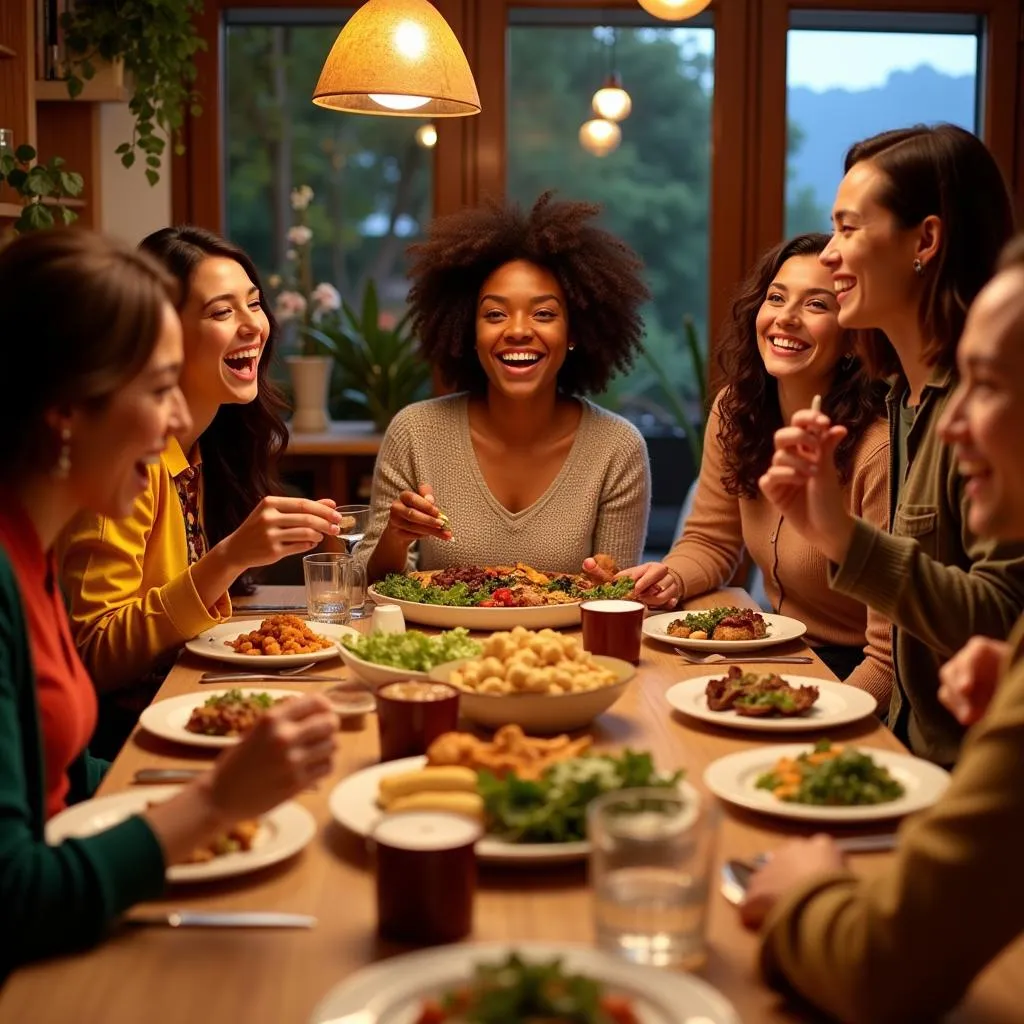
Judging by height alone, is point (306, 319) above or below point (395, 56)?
below

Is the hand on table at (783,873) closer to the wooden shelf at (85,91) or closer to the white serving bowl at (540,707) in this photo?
the white serving bowl at (540,707)

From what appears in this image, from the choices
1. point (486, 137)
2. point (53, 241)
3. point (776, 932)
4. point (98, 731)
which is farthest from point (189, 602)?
point (486, 137)

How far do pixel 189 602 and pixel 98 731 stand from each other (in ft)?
1.18

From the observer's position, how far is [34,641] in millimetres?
1509

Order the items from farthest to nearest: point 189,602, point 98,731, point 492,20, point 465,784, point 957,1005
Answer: point 492,20 → point 98,731 → point 189,602 → point 465,784 → point 957,1005

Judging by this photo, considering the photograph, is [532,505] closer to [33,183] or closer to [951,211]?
[951,211]

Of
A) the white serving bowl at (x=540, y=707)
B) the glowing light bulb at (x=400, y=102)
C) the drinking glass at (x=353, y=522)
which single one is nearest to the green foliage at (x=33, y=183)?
the glowing light bulb at (x=400, y=102)

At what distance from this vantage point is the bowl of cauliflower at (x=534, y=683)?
1.71 metres

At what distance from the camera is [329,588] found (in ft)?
7.93

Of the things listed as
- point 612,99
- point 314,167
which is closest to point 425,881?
point 612,99

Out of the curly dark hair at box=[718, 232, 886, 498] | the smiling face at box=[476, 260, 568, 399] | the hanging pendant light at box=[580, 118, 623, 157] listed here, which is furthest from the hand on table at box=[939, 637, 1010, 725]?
the hanging pendant light at box=[580, 118, 623, 157]

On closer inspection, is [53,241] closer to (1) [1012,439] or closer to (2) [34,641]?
(2) [34,641]

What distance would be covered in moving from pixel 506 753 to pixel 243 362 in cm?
149

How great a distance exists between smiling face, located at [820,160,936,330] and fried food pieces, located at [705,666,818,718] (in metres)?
0.76
